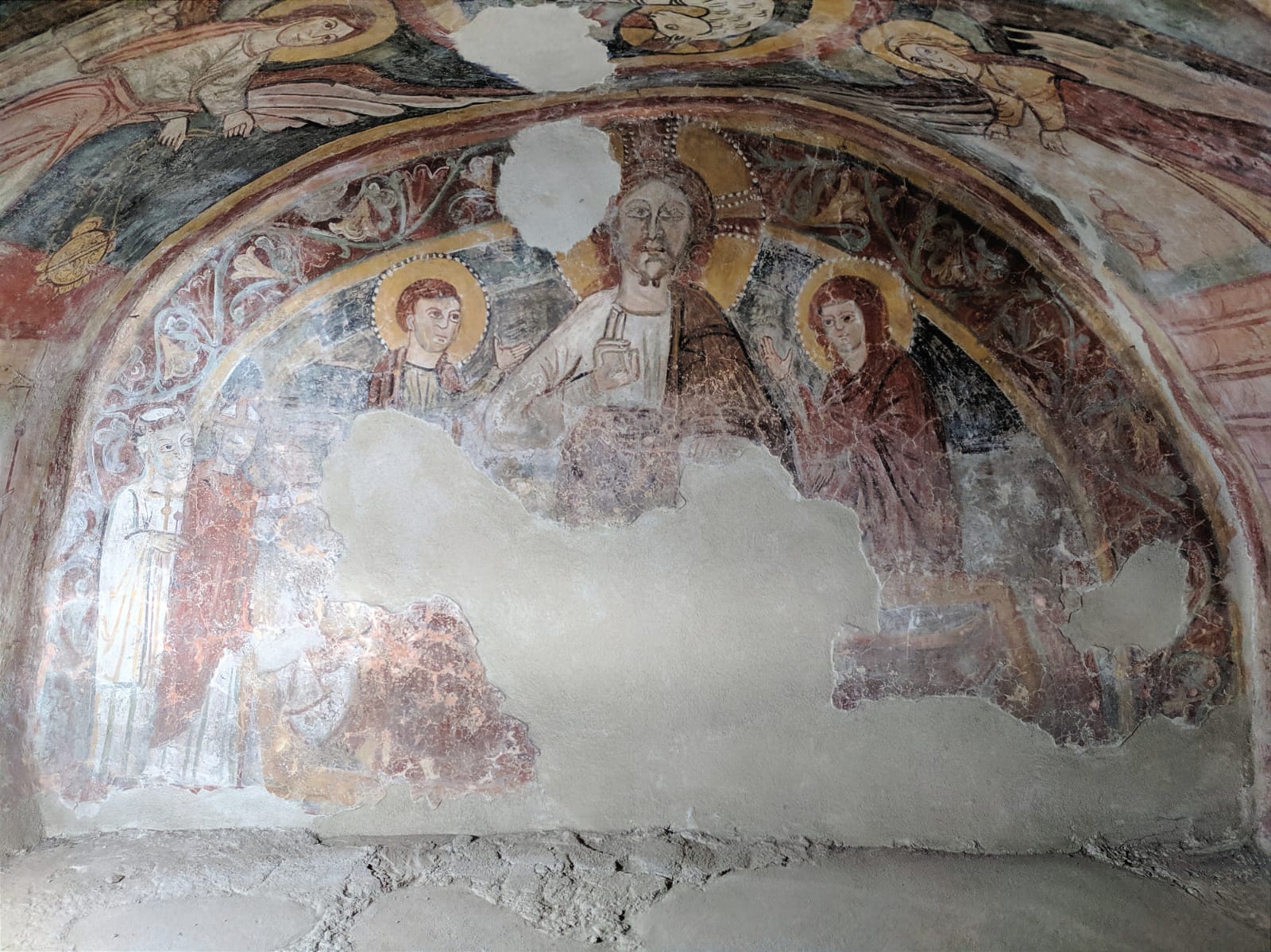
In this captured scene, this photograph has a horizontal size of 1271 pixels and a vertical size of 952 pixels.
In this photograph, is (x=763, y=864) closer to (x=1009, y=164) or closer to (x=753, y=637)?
(x=753, y=637)

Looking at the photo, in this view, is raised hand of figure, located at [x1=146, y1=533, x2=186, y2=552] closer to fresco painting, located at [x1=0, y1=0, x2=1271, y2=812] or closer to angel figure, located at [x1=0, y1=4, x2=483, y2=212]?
fresco painting, located at [x1=0, y1=0, x2=1271, y2=812]

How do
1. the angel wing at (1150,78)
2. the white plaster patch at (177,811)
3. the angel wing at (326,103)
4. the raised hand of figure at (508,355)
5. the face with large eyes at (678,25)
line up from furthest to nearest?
the raised hand of figure at (508,355), the white plaster patch at (177,811), the angel wing at (326,103), the face with large eyes at (678,25), the angel wing at (1150,78)

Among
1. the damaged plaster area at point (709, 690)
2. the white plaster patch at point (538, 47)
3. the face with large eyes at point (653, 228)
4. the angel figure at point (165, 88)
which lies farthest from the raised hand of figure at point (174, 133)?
the face with large eyes at point (653, 228)

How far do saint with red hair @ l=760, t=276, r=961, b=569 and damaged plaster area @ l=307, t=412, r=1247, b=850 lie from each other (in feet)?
0.56

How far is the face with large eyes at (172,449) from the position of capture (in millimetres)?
5121

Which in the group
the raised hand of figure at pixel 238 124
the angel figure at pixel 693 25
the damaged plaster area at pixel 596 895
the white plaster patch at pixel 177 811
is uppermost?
the angel figure at pixel 693 25

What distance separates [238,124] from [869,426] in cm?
296

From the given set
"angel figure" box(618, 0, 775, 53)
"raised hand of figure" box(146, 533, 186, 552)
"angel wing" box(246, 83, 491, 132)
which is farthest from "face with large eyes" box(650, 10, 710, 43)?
"raised hand of figure" box(146, 533, 186, 552)

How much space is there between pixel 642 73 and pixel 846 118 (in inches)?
37.0

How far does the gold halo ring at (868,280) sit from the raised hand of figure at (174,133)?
269 cm

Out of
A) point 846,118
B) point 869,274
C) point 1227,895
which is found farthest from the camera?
point 869,274

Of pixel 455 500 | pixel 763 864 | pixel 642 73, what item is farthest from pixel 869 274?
pixel 763 864

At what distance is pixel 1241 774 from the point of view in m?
5.12

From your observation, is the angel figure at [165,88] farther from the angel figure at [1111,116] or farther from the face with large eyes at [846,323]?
the face with large eyes at [846,323]
